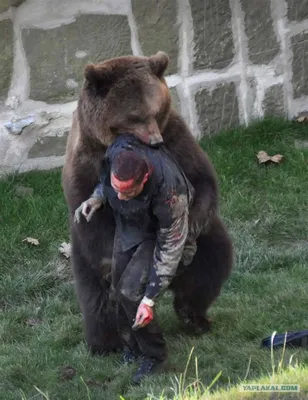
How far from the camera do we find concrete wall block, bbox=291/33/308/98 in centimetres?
767

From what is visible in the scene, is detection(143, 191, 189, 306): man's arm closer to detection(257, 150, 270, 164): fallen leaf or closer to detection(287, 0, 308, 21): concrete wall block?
detection(257, 150, 270, 164): fallen leaf

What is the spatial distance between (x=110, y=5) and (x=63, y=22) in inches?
16.7

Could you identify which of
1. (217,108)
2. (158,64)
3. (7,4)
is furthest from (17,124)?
(158,64)

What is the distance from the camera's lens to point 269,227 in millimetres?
6742

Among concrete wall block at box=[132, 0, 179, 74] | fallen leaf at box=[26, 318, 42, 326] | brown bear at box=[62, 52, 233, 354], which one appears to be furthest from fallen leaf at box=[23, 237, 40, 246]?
concrete wall block at box=[132, 0, 179, 74]

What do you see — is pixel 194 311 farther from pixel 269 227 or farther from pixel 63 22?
pixel 63 22

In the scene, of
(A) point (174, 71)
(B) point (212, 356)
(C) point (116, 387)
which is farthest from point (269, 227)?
(C) point (116, 387)

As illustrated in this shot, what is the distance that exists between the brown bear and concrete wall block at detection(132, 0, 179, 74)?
2864 millimetres

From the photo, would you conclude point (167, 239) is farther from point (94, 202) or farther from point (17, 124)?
point (17, 124)

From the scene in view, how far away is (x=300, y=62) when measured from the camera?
7.70 metres

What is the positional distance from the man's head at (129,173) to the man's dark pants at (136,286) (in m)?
0.38

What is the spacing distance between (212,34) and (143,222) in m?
3.59

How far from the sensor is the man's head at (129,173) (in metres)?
3.99

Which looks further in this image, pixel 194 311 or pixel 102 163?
pixel 194 311
